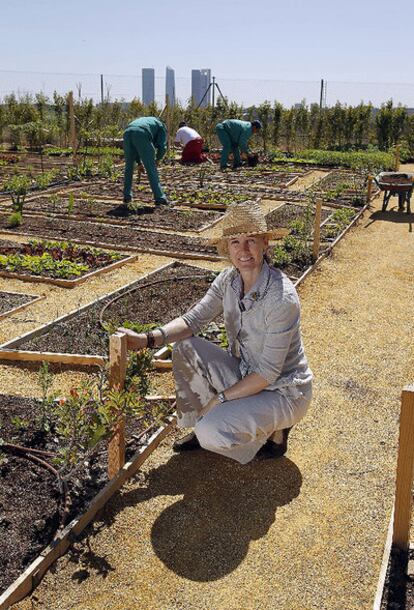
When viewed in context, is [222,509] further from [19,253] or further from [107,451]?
[19,253]

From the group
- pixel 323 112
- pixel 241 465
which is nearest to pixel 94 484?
pixel 241 465

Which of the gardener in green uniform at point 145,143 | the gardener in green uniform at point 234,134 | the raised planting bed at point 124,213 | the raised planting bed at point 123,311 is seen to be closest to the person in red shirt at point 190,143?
the gardener in green uniform at point 234,134

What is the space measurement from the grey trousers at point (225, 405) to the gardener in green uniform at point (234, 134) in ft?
43.9

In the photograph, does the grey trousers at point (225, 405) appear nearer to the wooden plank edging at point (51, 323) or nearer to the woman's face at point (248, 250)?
the woman's face at point (248, 250)

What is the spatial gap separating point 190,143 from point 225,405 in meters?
14.8

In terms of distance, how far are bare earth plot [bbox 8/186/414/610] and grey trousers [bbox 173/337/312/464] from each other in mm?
268

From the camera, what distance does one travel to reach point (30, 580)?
2.61 metres

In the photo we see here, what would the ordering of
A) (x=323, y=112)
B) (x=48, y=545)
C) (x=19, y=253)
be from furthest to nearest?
1. (x=323, y=112)
2. (x=19, y=253)
3. (x=48, y=545)

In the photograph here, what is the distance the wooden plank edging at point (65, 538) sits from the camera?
8.35ft

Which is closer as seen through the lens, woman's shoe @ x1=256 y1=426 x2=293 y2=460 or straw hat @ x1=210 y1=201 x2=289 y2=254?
straw hat @ x1=210 y1=201 x2=289 y2=254

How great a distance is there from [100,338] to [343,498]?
2.59 metres

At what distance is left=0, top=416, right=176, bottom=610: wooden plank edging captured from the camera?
254 centimetres

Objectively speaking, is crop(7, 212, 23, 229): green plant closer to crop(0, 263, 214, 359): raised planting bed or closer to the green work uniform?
crop(0, 263, 214, 359): raised planting bed

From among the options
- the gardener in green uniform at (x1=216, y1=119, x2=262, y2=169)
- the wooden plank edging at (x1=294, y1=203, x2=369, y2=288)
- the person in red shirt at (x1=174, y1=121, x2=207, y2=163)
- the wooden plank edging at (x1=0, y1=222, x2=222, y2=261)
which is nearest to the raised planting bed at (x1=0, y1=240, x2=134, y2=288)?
the wooden plank edging at (x1=0, y1=222, x2=222, y2=261)
